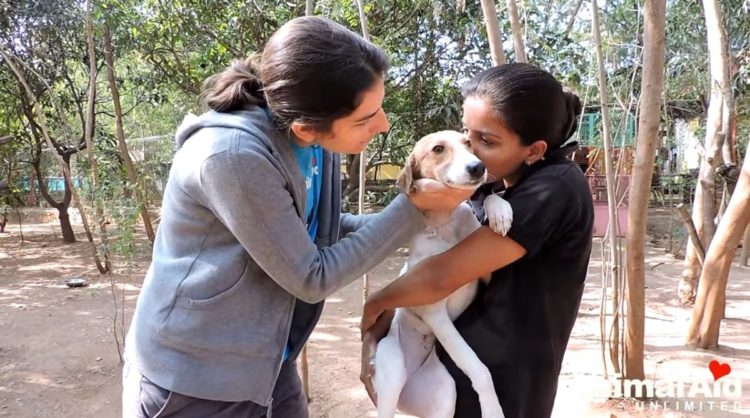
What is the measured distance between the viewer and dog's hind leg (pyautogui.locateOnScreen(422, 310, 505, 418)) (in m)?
1.34

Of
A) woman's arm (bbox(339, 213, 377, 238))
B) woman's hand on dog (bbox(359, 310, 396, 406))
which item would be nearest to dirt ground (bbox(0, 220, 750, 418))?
woman's hand on dog (bbox(359, 310, 396, 406))

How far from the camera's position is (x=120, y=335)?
5129 mm

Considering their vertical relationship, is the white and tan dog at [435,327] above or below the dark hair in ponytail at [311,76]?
below

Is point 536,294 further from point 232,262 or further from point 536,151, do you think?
point 232,262

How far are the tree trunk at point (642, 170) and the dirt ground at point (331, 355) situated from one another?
427 mm

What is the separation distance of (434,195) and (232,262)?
49 centimetres

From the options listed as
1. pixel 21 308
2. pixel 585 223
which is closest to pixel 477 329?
pixel 585 223

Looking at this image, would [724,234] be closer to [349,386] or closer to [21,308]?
[349,386]

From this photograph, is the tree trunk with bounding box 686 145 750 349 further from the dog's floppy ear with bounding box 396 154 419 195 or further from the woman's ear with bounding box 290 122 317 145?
the woman's ear with bounding box 290 122 317 145

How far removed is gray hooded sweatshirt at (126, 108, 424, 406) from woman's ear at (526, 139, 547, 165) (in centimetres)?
39

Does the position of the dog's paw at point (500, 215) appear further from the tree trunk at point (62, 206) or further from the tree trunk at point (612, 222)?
the tree trunk at point (62, 206)

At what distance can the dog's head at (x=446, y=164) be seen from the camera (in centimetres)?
139

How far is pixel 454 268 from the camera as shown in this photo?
1337 millimetres

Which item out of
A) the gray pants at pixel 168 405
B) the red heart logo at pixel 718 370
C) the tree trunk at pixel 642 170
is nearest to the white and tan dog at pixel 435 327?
the gray pants at pixel 168 405
